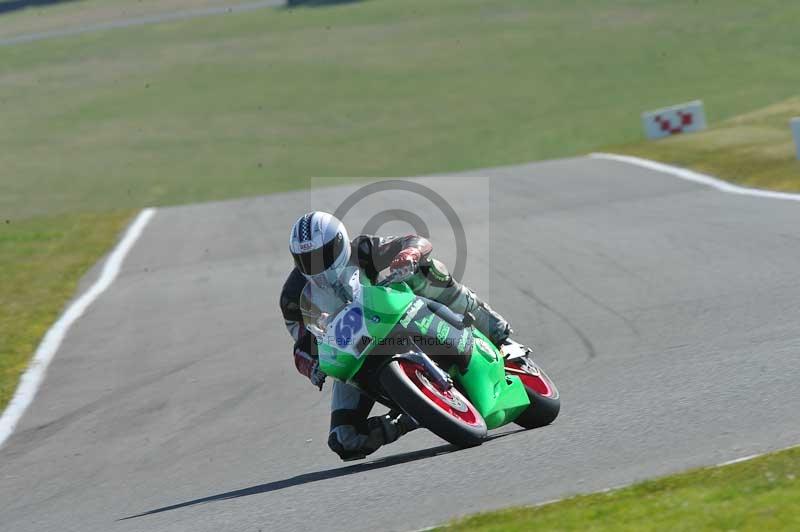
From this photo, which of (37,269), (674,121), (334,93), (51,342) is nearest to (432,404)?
(51,342)

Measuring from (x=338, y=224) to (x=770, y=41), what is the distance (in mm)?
33097

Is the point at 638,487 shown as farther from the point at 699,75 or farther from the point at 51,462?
the point at 699,75

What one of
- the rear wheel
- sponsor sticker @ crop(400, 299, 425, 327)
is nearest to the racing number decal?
sponsor sticker @ crop(400, 299, 425, 327)

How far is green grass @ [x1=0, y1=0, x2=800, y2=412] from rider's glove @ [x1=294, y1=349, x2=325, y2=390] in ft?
34.6

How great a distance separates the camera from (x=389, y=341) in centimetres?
632

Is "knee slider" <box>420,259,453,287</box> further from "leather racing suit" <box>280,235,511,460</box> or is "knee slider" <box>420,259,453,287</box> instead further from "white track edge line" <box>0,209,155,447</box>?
"white track edge line" <box>0,209,155,447</box>

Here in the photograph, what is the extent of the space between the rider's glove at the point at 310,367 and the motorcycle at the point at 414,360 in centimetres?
15

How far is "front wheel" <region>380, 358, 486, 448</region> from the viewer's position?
240 inches

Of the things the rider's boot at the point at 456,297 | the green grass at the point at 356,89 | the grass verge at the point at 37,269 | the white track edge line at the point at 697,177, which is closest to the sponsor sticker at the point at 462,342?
the rider's boot at the point at 456,297

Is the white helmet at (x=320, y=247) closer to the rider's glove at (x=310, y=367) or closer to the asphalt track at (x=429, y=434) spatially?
the rider's glove at (x=310, y=367)

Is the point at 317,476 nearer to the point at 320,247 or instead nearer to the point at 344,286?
the point at 344,286

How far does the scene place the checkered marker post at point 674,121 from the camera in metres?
24.5

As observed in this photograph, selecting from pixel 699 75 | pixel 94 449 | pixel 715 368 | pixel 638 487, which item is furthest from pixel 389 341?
pixel 699 75

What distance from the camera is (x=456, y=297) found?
714 centimetres
